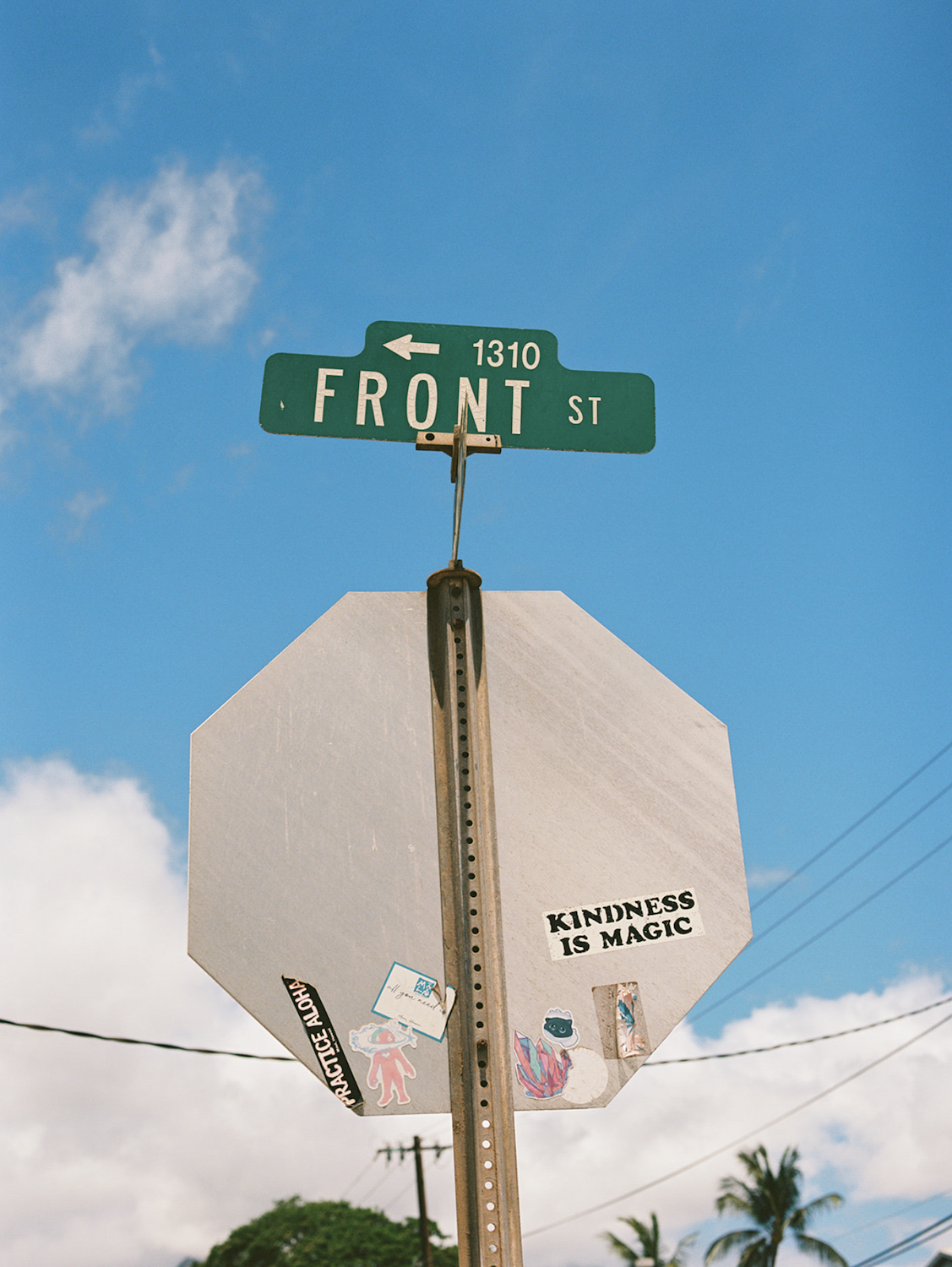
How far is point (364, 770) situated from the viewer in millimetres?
1867

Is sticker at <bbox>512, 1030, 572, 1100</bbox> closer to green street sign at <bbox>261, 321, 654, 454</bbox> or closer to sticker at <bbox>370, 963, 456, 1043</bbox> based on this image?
sticker at <bbox>370, 963, 456, 1043</bbox>

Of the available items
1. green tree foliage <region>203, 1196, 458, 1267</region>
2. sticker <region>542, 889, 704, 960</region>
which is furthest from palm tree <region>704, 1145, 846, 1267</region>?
sticker <region>542, 889, 704, 960</region>

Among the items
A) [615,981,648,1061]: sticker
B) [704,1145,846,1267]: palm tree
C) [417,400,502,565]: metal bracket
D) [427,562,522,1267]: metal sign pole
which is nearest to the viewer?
[427,562,522,1267]: metal sign pole

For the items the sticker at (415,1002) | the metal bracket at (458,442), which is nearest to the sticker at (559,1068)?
the sticker at (415,1002)

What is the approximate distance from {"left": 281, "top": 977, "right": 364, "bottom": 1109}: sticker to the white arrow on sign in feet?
4.13

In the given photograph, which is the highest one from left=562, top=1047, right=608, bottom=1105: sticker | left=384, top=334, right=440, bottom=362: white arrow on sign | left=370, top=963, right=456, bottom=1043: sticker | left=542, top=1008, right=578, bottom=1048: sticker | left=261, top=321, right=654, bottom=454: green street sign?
left=384, top=334, right=440, bottom=362: white arrow on sign

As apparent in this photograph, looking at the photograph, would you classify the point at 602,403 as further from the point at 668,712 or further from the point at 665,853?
the point at 665,853

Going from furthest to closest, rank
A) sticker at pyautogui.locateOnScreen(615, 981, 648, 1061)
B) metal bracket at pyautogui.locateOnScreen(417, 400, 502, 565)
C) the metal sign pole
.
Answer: metal bracket at pyautogui.locateOnScreen(417, 400, 502, 565)
sticker at pyautogui.locateOnScreen(615, 981, 648, 1061)
the metal sign pole

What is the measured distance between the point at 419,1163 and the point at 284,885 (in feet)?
86.9

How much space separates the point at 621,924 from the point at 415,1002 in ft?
1.20

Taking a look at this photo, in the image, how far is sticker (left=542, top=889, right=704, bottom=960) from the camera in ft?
5.85

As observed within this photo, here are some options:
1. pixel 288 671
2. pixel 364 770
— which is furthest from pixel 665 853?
pixel 288 671

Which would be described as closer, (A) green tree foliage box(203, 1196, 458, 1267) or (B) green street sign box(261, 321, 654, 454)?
(B) green street sign box(261, 321, 654, 454)

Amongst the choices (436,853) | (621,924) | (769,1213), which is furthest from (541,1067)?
(769,1213)
